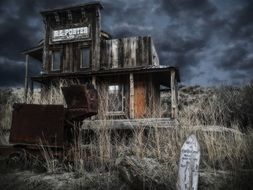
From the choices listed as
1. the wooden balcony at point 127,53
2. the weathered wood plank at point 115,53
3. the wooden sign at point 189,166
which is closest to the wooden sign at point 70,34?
the wooden balcony at point 127,53

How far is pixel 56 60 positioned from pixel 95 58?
2.73 meters

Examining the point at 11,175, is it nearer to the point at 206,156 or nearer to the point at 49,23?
the point at 206,156

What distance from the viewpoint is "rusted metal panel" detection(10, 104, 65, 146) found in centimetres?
655

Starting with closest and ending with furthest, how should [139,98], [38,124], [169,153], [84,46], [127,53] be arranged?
[169,153] → [38,124] → [139,98] → [127,53] → [84,46]

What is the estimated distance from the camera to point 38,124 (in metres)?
6.72

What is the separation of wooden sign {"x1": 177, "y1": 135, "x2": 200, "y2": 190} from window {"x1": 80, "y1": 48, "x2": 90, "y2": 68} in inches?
611

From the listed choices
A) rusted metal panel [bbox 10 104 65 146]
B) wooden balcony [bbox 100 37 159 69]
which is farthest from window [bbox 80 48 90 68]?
rusted metal panel [bbox 10 104 65 146]

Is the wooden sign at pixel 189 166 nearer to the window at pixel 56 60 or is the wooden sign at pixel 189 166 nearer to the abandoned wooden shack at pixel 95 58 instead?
the abandoned wooden shack at pixel 95 58

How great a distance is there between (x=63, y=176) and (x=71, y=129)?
1.12 metres

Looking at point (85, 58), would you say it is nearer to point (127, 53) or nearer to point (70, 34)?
point (70, 34)

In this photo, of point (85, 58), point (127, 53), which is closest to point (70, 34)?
point (85, 58)

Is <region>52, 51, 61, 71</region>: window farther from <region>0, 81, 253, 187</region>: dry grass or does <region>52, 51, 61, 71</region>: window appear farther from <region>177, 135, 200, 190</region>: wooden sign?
<region>177, 135, 200, 190</region>: wooden sign

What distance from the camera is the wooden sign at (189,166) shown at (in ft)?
12.8

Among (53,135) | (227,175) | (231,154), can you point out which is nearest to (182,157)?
(227,175)
